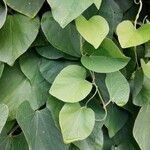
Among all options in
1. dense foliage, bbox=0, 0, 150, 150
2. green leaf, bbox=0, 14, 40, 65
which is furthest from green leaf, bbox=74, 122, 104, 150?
green leaf, bbox=0, 14, 40, 65

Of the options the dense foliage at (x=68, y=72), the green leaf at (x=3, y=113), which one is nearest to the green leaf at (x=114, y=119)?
the dense foliage at (x=68, y=72)

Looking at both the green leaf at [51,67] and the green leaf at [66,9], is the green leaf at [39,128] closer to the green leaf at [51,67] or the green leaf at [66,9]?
the green leaf at [51,67]

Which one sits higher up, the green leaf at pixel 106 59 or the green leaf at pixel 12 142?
the green leaf at pixel 106 59

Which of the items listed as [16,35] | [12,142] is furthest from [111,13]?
[12,142]

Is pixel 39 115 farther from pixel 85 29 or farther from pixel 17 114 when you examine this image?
pixel 85 29

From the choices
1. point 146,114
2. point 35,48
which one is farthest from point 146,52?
point 35,48

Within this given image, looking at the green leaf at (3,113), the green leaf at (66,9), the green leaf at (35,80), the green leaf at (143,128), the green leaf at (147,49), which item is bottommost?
the green leaf at (143,128)

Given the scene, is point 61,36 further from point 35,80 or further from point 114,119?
point 114,119
